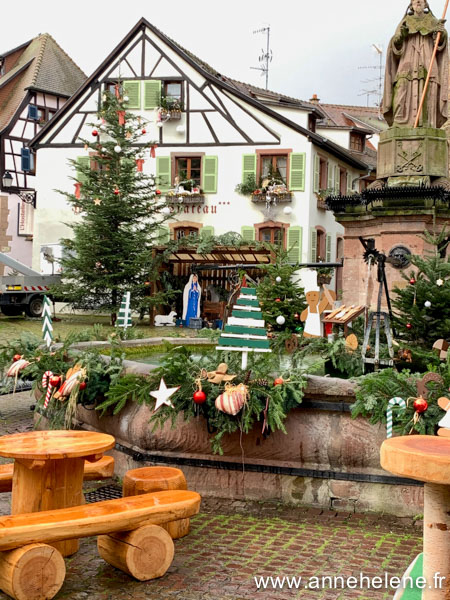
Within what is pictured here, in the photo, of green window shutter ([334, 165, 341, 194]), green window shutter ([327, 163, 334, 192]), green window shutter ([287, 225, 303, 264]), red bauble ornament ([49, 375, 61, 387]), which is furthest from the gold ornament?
green window shutter ([334, 165, 341, 194])

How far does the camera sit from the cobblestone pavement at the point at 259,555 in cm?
437

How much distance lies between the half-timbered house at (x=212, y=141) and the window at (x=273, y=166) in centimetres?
3

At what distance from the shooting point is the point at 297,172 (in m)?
28.4

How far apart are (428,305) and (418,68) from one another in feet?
17.2

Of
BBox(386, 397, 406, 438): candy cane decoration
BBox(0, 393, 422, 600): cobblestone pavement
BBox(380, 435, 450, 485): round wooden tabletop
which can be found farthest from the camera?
BBox(386, 397, 406, 438): candy cane decoration

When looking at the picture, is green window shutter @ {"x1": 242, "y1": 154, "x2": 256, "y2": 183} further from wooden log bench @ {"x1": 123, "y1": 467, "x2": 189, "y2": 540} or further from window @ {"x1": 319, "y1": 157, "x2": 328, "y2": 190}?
wooden log bench @ {"x1": 123, "y1": 467, "x2": 189, "y2": 540}

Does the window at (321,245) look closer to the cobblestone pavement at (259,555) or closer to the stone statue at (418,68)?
the stone statue at (418,68)

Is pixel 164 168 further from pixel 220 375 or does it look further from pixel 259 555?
pixel 259 555

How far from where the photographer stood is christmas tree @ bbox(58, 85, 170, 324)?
75.5 feet

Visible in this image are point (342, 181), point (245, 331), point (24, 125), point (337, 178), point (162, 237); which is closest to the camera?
point (245, 331)

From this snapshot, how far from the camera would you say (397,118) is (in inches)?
458

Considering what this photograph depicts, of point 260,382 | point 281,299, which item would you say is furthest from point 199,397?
Answer: point 281,299

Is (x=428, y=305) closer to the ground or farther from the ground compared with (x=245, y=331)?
farther from the ground

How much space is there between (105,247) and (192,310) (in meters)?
3.02
